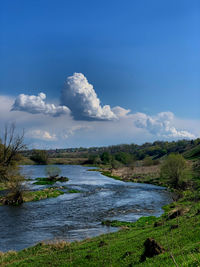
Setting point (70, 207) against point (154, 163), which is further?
point (154, 163)

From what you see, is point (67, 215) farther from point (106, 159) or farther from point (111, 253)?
point (106, 159)

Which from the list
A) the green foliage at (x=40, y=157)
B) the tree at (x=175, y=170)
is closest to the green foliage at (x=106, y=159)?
the green foliage at (x=40, y=157)

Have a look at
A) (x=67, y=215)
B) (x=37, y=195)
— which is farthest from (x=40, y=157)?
(x=67, y=215)

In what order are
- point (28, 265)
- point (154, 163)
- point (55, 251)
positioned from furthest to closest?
1. point (154, 163)
2. point (55, 251)
3. point (28, 265)

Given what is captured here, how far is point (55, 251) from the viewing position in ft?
61.8

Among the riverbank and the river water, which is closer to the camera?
the riverbank

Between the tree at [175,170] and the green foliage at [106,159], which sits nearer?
the tree at [175,170]

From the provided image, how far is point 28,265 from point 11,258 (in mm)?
3645

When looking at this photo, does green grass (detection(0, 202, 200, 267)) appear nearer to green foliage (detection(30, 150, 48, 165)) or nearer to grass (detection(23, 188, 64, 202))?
grass (detection(23, 188, 64, 202))

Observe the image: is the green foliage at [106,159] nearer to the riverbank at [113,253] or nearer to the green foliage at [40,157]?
the green foliage at [40,157]

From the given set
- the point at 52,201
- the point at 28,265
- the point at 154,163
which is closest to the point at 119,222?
the point at 28,265

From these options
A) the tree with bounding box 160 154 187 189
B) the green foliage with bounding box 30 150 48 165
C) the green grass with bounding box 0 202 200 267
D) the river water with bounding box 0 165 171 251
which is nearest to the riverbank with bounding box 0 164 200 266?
the green grass with bounding box 0 202 200 267

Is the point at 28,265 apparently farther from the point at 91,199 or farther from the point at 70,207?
the point at 91,199

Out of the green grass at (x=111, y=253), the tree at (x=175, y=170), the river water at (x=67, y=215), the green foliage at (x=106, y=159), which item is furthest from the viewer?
the green foliage at (x=106, y=159)
